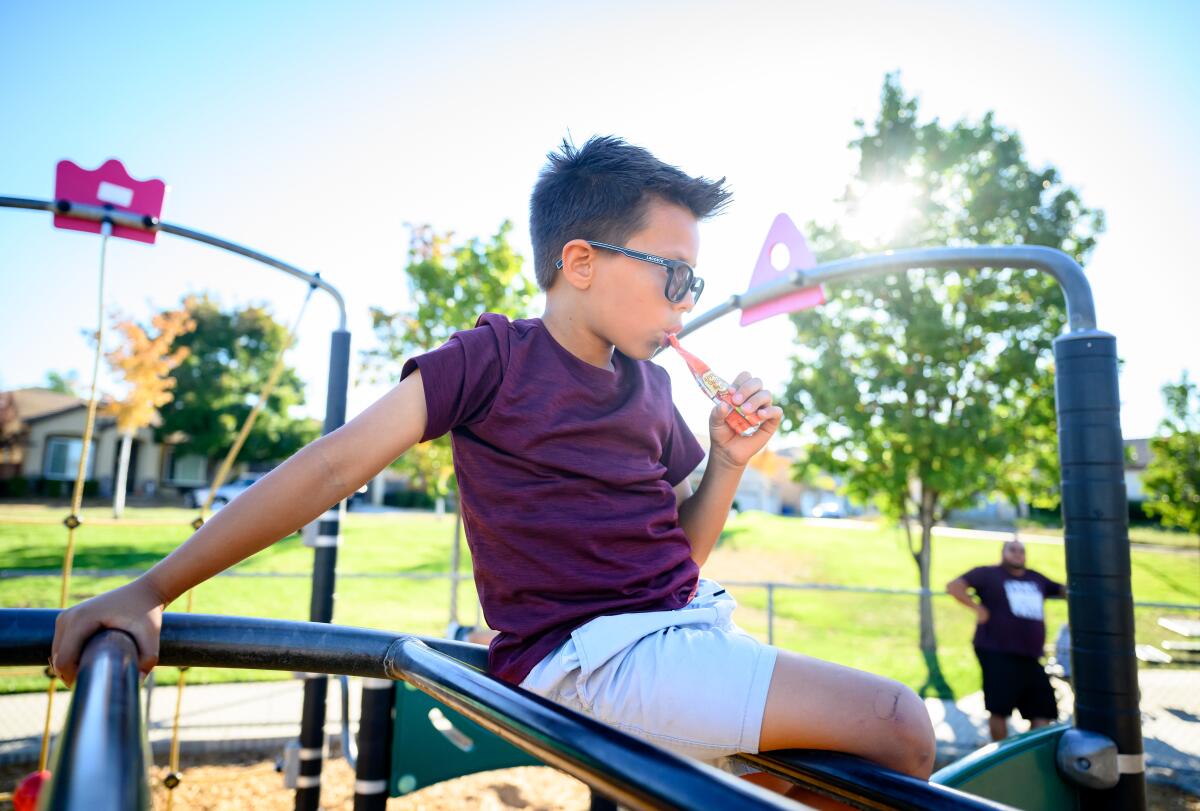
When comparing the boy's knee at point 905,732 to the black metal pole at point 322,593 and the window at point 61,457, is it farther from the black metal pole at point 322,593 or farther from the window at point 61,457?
the window at point 61,457

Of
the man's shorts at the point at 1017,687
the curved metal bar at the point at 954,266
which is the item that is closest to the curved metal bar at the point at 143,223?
the curved metal bar at the point at 954,266

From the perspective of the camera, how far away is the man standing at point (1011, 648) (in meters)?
6.41

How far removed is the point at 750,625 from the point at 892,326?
565 centimetres

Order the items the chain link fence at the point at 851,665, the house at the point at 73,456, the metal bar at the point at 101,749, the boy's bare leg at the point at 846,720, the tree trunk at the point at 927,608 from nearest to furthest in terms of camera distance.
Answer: the metal bar at the point at 101,749 < the boy's bare leg at the point at 846,720 < the chain link fence at the point at 851,665 < the tree trunk at the point at 927,608 < the house at the point at 73,456

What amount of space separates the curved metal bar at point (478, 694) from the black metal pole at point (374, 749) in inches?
37.2

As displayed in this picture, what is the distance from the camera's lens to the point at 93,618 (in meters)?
0.93

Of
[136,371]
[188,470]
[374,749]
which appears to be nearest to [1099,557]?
[374,749]

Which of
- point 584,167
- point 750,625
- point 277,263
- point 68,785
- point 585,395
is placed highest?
point 277,263

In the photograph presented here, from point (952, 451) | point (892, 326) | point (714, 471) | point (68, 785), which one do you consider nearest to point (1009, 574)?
point (952, 451)

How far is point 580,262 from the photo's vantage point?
5.54ft

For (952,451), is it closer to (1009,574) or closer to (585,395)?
(1009,574)

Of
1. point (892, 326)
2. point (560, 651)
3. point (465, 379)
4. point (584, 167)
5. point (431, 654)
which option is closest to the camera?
point (431, 654)

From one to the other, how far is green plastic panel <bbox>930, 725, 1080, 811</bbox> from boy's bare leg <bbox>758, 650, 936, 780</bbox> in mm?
995

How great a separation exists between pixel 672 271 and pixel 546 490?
60 centimetres
